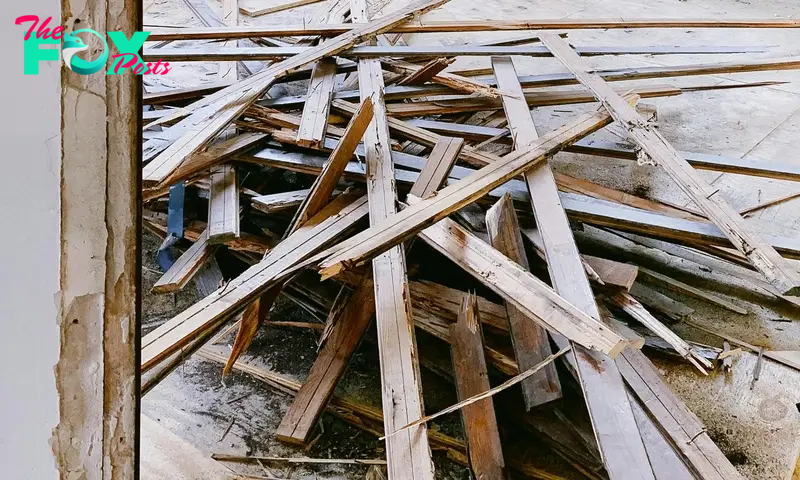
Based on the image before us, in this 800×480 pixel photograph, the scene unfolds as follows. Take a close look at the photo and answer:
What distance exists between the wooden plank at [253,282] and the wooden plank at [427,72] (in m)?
1.14

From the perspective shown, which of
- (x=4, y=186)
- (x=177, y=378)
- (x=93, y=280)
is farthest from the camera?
(x=177, y=378)

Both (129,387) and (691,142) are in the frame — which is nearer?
(129,387)

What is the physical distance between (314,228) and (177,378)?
0.72 meters

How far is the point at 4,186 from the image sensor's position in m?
0.69

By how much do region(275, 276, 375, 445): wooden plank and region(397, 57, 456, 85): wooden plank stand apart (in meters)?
1.44

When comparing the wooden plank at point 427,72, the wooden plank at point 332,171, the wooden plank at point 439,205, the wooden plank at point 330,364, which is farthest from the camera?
the wooden plank at point 427,72

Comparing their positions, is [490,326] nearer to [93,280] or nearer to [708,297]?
[708,297]

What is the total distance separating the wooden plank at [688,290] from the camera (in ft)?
8.27

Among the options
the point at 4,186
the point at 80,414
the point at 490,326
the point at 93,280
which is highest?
the point at 4,186

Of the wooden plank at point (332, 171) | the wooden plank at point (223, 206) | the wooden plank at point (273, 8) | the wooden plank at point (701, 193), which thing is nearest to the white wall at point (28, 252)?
the wooden plank at point (332, 171)

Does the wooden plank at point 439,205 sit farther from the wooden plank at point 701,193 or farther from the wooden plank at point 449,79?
the wooden plank at point 449,79

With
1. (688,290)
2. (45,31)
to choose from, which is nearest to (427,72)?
(688,290)

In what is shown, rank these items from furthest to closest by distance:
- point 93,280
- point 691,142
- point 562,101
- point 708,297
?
point 691,142 < point 562,101 < point 708,297 < point 93,280

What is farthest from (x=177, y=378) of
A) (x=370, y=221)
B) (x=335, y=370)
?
(x=370, y=221)
